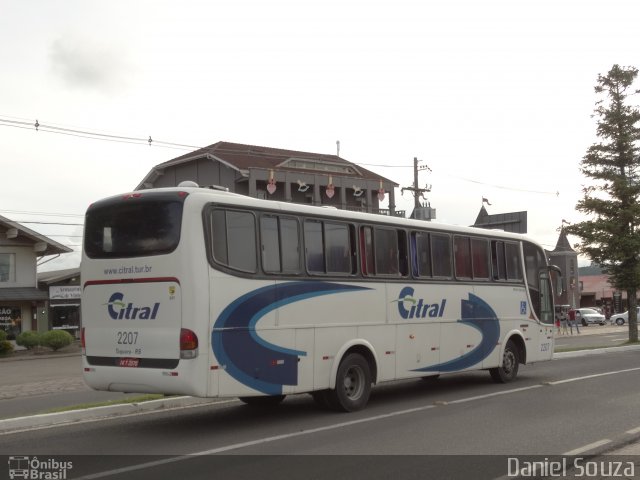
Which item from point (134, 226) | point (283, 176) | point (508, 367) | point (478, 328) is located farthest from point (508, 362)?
point (283, 176)

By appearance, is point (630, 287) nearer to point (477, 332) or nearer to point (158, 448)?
point (477, 332)

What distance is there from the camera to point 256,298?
10.1m

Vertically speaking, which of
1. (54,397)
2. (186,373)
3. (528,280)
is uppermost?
(528,280)

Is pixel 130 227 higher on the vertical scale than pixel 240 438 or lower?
higher

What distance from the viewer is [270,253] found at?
1045 centimetres

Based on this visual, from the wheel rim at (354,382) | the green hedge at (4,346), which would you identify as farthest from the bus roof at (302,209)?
the green hedge at (4,346)

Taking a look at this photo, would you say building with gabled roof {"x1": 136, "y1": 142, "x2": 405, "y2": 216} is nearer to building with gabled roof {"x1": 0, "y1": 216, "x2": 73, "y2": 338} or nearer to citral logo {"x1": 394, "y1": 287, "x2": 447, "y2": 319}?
building with gabled roof {"x1": 0, "y1": 216, "x2": 73, "y2": 338}

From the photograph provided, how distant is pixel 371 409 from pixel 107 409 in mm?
4178

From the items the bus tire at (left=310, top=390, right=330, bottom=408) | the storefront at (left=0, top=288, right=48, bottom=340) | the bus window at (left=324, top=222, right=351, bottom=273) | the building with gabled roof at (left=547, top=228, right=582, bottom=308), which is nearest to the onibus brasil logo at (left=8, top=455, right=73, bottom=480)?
the bus tire at (left=310, top=390, right=330, bottom=408)

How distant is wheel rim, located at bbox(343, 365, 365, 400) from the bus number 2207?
348cm

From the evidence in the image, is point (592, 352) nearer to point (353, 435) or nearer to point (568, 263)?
point (353, 435)

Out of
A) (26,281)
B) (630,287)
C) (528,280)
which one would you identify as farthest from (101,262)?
(26,281)

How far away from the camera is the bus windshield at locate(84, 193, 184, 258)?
31.6 feet

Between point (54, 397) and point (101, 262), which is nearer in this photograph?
point (101, 262)
